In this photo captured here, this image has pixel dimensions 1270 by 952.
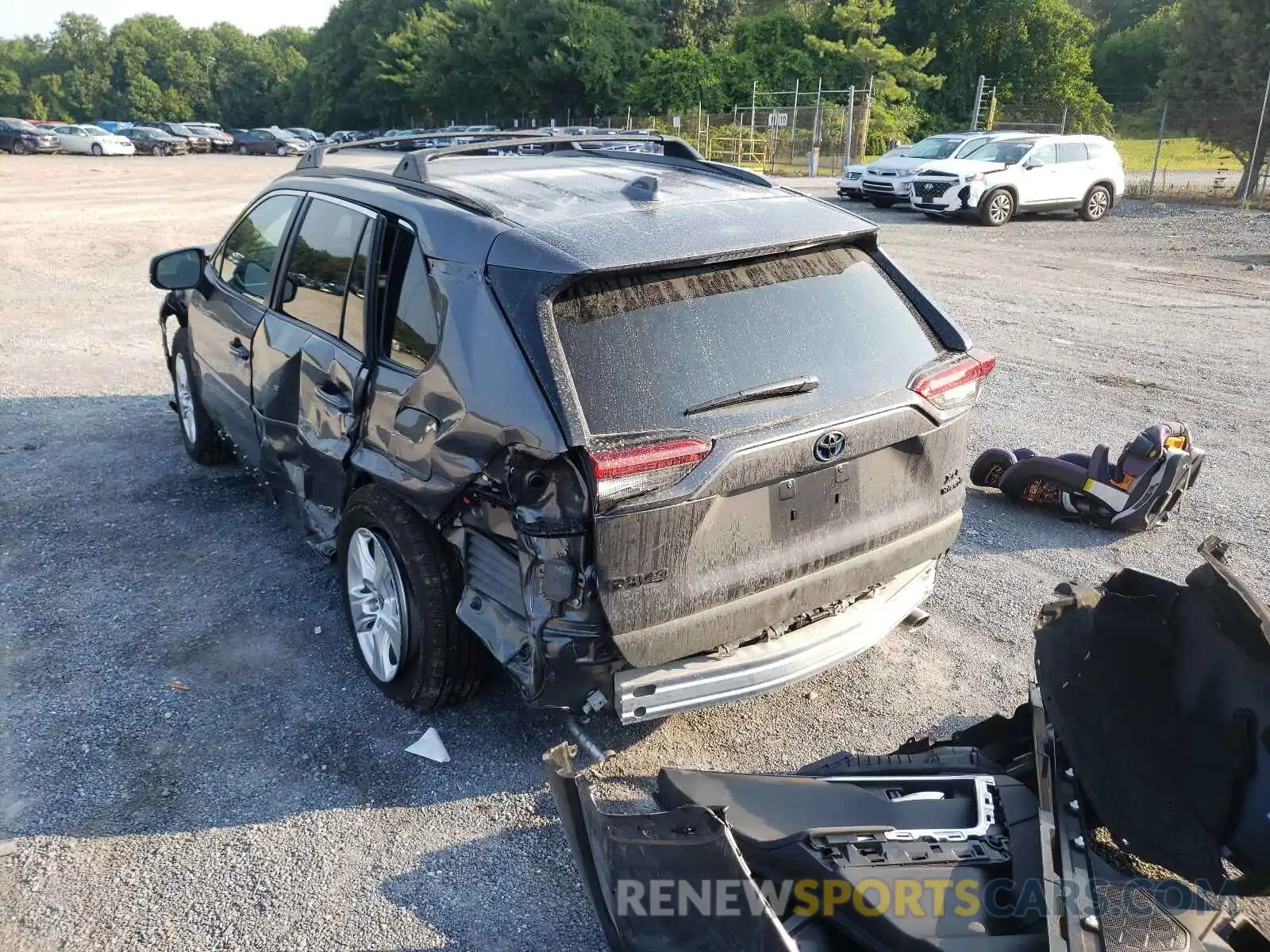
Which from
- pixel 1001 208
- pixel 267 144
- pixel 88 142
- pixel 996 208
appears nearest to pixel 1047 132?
pixel 1001 208

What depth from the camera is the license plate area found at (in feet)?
10.0

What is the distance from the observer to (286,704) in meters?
3.79

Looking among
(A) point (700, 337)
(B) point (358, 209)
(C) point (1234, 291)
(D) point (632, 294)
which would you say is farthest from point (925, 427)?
(C) point (1234, 291)

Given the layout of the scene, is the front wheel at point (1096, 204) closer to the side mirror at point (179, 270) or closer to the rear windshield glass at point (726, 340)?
the rear windshield glass at point (726, 340)

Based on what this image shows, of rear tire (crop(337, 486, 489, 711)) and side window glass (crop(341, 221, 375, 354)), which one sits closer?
rear tire (crop(337, 486, 489, 711))

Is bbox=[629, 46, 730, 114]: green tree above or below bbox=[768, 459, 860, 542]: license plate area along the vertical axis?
above

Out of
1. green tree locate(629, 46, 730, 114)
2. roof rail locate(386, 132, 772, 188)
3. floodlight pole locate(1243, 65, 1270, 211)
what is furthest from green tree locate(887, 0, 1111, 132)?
roof rail locate(386, 132, 772, 188)

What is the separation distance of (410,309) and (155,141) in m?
57.5

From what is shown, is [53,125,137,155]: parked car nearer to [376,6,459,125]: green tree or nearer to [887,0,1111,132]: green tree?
[376,6,459,125]: green tree

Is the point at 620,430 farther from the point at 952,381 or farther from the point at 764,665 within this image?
the point at 952,381

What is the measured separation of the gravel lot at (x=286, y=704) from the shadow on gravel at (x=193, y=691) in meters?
0.01

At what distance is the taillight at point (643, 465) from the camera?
2.74 meters

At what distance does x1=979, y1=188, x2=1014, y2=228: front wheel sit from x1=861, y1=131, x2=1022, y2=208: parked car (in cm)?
152

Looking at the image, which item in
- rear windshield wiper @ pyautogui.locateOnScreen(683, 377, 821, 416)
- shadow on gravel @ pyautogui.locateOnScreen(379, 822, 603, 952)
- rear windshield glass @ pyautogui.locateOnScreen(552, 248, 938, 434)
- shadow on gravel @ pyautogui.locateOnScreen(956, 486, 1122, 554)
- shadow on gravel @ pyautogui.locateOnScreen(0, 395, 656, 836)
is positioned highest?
rear windshield glass @ pyautogui.locateOnScreen(552, 248, 938, 434)
